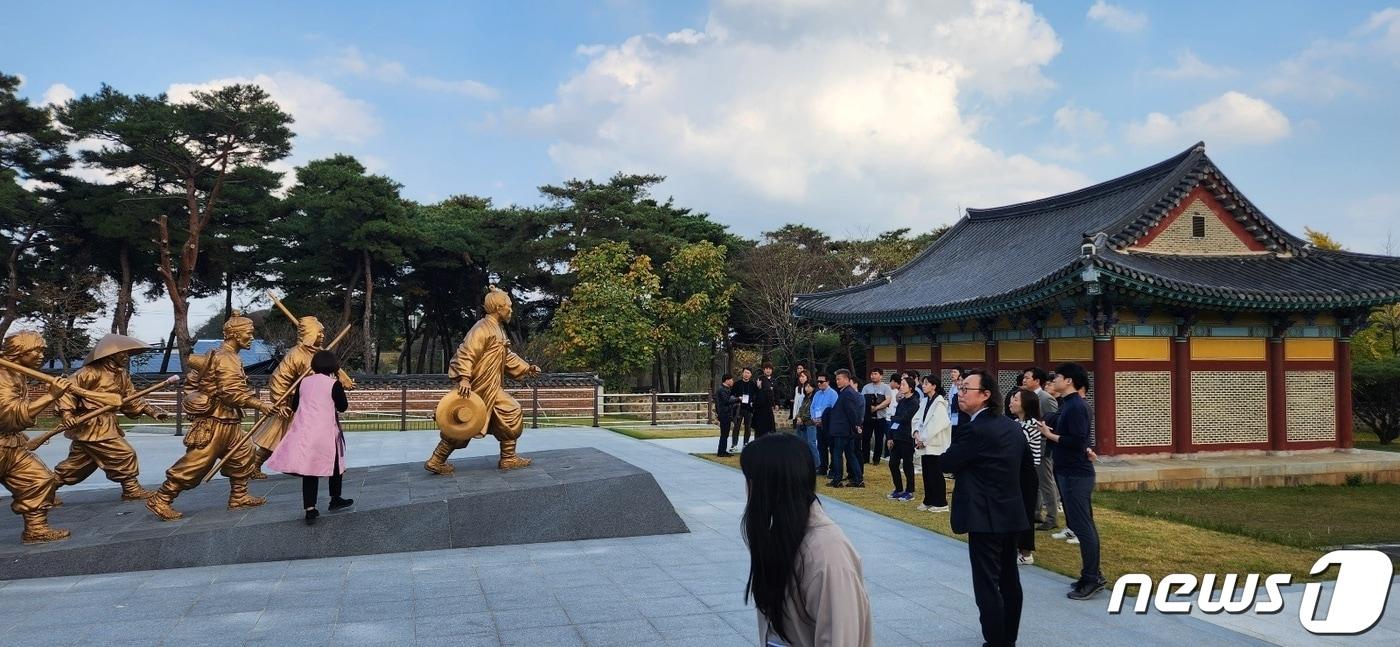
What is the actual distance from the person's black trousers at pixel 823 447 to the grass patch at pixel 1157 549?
2108 millimetres

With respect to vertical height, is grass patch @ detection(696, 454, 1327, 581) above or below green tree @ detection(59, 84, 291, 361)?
below

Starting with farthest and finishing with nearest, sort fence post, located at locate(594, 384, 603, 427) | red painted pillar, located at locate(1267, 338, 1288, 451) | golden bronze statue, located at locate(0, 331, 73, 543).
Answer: fence post, located at locate(594, 384, 603, 427) → red painted pillar, located at locate(1267, 338, 1288, 451) → golden bronze statue, located at locate(0, 331, 73, 543)

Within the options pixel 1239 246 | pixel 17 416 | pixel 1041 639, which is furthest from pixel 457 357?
pixel 1239 246

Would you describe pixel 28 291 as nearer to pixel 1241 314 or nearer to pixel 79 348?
pixel 79 348

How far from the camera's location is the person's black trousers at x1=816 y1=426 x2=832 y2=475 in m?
12.3

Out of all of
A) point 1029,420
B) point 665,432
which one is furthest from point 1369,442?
point 1029,420

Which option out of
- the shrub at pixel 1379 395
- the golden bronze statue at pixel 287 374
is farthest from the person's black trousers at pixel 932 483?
the shrub at pixel 1379 395

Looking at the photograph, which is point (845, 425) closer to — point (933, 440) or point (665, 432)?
point (933, 440)

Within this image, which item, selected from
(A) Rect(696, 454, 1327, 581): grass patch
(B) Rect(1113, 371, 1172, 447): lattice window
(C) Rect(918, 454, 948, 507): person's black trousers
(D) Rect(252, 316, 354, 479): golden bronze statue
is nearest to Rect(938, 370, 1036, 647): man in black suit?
(A) Rect(696, 454, 1327, 581): grass patch

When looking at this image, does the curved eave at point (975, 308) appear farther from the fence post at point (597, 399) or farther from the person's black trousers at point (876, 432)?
the fence post at point (597, 399)

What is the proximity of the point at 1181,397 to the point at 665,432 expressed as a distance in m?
11.8

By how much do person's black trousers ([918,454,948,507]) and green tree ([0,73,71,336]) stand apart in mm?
32170

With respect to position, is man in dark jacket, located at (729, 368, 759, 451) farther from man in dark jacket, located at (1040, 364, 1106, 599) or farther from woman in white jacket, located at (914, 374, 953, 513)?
man in dark jacket, located at (1040, 364, 1106, 599)

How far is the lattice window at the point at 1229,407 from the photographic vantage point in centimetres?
1423
